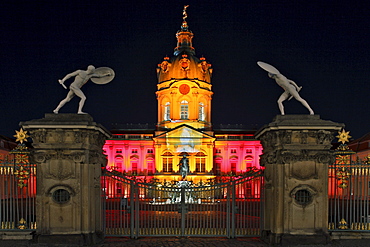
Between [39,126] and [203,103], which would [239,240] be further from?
[203,103]

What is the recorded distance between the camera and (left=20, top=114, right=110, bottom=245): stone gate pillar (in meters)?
12.3

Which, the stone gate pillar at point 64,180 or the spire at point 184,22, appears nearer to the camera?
the stone gate pillar at point 64,180

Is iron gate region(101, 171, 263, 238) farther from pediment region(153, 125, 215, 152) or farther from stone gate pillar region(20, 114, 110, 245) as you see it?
pediment region(153, 125, 215, 152)

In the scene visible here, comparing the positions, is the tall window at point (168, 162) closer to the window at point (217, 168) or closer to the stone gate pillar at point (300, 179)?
the window at point (217, 168)

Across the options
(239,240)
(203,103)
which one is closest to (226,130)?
(203,103)

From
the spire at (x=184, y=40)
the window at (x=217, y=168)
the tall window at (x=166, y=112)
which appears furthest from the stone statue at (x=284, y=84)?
the spire at (x=184, y=40)

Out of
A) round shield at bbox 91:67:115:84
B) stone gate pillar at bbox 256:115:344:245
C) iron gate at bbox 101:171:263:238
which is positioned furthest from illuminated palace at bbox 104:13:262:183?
stone gate pillar at bbox 256:115:344:245

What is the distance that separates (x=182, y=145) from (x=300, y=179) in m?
55.7

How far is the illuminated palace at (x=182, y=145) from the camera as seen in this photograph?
68750 mm

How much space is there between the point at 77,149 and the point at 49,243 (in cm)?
301

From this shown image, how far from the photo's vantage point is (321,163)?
12.5 meters

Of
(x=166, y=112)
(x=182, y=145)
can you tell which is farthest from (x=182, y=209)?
(x=166, y=112)

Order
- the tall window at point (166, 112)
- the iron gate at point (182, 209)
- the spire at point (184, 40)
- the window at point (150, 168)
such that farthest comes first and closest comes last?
the spire at point (184, 40), the tall window at point (166, 112), the window at point (150, 168), the iron gate at point (182, 209)

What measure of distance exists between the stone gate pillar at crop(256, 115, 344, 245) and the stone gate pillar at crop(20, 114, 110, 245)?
578 cm
